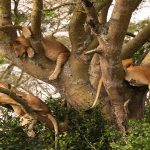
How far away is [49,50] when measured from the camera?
7.47m

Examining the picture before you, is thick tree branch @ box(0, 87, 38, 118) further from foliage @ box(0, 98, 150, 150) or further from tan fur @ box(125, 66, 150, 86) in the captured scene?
tan fur @ box(125, 66, 150, 86)

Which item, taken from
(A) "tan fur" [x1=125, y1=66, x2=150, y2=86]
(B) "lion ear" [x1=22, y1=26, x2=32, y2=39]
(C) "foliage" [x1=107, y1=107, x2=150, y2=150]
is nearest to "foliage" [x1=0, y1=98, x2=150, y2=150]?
(C) "foliage" [x1=107, y1=107, x2=150, y2=150]

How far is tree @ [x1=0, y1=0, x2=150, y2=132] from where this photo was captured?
549cm

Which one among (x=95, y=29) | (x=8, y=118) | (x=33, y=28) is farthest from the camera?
(x=8, y=118)

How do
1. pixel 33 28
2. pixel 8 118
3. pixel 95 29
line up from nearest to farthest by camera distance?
pixel 95 29
pixel 33 28
pixel 8 118

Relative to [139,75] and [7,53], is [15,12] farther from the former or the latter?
[139,75]

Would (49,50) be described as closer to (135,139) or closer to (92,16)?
(92,16)

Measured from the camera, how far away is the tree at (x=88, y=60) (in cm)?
549

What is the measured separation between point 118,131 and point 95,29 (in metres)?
1.67

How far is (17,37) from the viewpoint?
292 inches

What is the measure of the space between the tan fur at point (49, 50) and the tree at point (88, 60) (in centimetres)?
10

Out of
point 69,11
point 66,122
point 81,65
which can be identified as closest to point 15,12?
point 69,11

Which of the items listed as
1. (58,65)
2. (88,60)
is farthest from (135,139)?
(58,65)

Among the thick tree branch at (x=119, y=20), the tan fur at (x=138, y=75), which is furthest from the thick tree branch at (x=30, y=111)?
the thick tree branch at (x=119, y=20)
